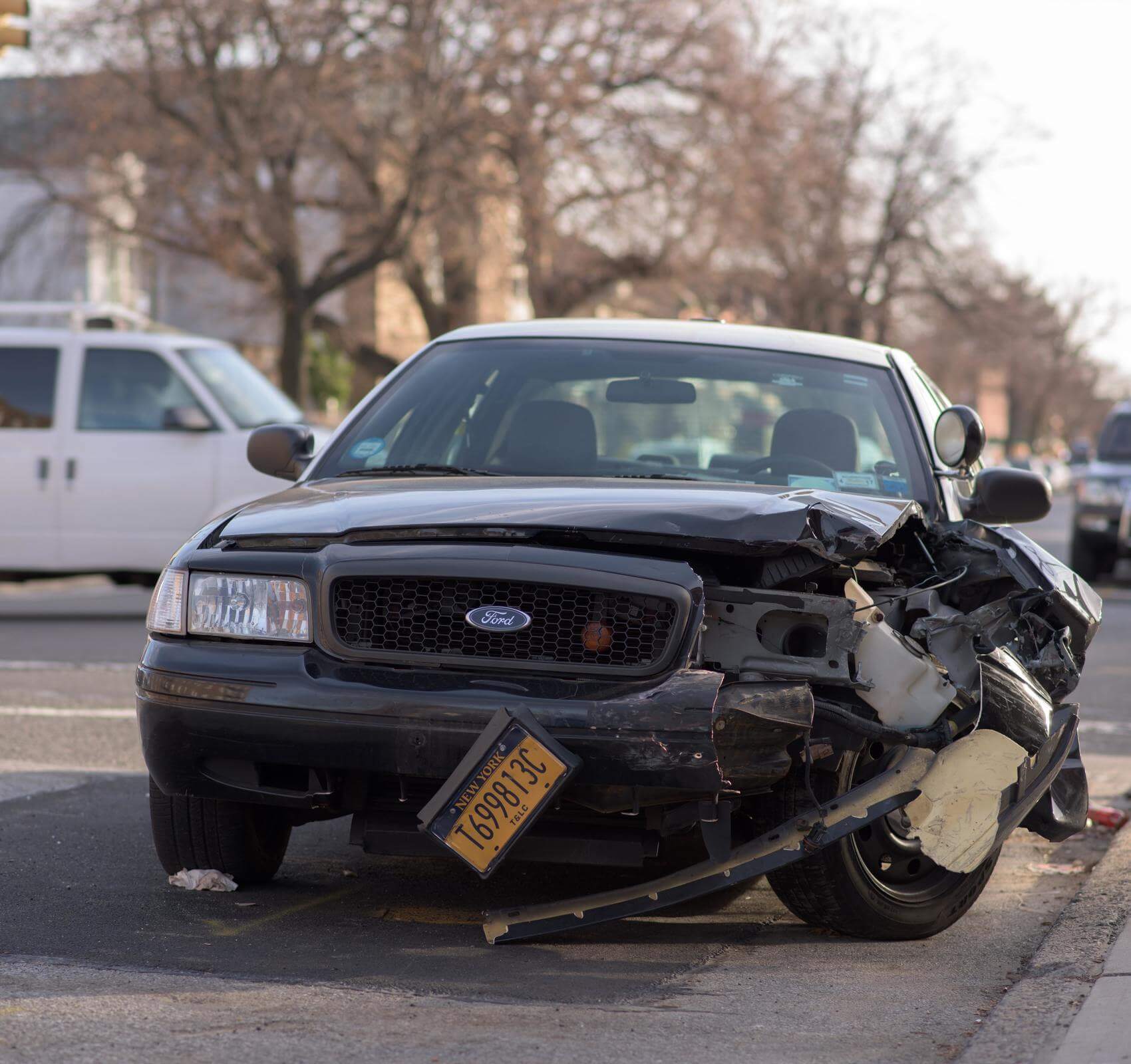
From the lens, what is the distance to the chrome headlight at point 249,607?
427cm

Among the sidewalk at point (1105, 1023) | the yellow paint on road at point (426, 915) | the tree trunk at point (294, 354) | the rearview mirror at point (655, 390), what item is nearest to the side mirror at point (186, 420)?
the rearview mirror at point (655, 390)

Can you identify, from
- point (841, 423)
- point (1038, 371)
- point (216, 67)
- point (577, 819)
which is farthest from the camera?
point (1038, 371)

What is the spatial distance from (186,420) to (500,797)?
934cm

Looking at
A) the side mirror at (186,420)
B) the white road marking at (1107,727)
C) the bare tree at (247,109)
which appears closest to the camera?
the white road marking at (1107,727)

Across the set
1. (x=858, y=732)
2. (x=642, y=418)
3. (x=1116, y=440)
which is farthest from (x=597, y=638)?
(x=1116, y=440)

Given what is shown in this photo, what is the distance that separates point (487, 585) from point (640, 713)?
48cm

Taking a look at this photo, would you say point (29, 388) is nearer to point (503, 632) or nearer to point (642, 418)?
point (642, 418)

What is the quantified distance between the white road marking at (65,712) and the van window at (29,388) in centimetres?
495

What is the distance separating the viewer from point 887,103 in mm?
47469

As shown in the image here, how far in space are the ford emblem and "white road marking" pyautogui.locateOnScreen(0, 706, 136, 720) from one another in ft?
15.1

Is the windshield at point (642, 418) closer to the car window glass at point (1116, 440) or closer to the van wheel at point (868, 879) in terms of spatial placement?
the van wheel at point (868, 879)

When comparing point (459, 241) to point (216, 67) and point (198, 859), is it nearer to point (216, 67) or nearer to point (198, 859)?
point (216, 67)

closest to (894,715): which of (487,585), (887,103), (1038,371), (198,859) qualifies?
(487,585)

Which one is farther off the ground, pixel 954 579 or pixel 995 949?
pixel 954 579
